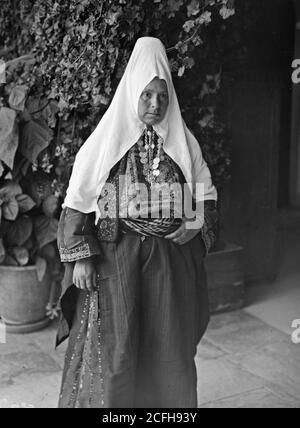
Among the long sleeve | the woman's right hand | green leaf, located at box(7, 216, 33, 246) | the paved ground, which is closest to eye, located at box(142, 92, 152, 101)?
the long sleeve

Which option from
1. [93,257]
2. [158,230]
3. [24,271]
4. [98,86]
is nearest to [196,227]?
[158,230]

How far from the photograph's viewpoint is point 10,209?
3.53 m

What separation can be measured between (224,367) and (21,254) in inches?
53.6

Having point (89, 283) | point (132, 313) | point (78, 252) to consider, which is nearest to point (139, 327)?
point (132, 313)

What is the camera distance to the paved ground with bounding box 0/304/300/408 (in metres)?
2.93

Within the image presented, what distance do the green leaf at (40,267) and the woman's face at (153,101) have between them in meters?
1.70

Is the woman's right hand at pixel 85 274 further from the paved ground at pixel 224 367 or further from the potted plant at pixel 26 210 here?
the potted plant at pixel 26 210

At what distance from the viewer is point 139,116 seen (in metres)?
2.16

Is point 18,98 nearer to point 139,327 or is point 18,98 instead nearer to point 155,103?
point 155,103

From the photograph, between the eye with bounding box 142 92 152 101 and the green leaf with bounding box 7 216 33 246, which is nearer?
the eye with bounding box 142 92 152 101

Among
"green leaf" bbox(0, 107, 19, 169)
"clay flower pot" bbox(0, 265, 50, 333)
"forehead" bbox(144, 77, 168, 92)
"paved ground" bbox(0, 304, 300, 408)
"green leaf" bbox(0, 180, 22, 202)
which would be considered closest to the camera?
"forehead" bbox(144, 77, 168, 92)

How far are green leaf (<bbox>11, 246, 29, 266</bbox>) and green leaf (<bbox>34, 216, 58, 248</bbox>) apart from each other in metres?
0.10

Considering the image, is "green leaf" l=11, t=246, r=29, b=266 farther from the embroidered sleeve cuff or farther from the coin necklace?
the coin necklace
